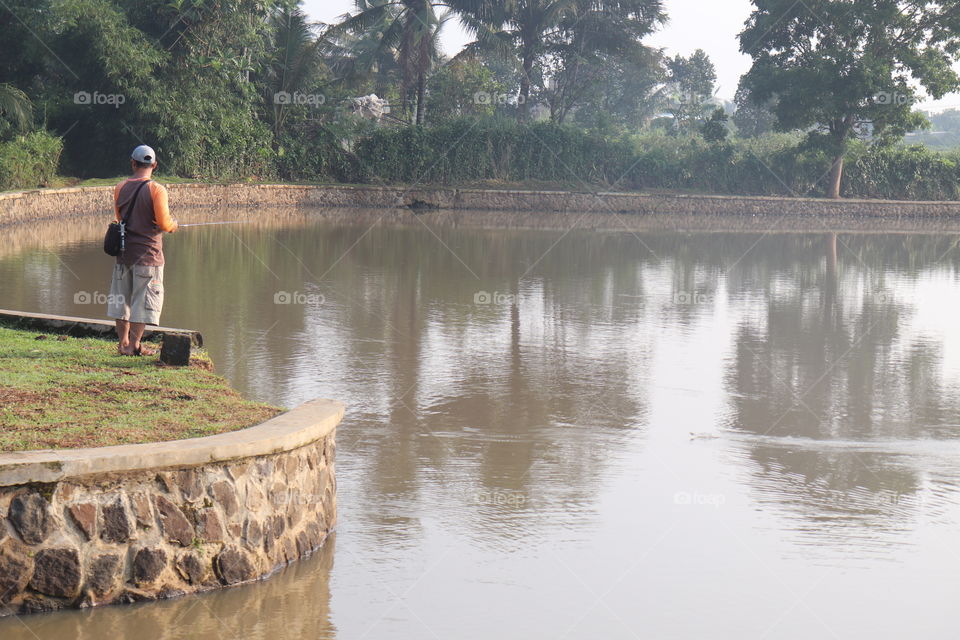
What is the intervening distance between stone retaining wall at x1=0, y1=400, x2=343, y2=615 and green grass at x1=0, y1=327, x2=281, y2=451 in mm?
380

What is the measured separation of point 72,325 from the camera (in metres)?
7.79

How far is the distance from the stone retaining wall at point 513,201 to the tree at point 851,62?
100 inches

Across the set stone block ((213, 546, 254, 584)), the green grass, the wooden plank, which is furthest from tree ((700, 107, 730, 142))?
stone block ((213, 546, 254, 584))

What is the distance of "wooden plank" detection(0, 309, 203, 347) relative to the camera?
7672mm

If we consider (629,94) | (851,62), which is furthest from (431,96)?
(629,94)

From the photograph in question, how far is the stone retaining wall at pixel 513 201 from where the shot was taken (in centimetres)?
2805

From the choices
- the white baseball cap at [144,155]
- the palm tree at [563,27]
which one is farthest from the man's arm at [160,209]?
the palm tree at [563,27]

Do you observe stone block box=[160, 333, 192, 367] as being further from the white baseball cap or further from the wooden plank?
the white baseball cap

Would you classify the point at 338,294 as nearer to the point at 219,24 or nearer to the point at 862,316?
the point at 862,316

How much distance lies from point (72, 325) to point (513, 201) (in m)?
26.2

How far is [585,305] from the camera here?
13.4 m

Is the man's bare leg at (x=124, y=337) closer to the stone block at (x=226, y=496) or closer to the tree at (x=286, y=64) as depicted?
the stone block at (x=226, y=496)

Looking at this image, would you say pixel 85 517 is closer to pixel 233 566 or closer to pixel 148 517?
pixel 148 517

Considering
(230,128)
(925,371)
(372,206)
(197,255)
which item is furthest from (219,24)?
(925,371)
